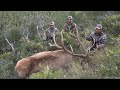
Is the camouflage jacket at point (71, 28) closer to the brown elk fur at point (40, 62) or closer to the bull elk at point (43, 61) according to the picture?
the bull elk at point (43, 61)

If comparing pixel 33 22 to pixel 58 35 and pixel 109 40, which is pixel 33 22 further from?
pixel 109 40

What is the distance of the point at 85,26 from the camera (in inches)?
598

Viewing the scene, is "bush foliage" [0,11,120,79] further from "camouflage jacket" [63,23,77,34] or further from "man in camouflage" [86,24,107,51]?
"camouflage jacket" [63,23,77,34]

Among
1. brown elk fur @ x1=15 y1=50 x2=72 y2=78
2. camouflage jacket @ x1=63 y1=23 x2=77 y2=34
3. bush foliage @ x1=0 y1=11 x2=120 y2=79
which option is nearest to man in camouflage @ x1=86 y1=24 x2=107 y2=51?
bush foliage @ x1=0 y1=11 x2=120 y2=79

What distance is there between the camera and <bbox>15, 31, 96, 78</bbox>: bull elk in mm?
9406

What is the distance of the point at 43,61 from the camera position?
9.53 m

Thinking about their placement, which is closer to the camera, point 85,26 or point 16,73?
point 16,73

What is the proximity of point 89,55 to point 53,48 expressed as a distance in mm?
1569

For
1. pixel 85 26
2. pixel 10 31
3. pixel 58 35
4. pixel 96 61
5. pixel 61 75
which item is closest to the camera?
pixel 61 75

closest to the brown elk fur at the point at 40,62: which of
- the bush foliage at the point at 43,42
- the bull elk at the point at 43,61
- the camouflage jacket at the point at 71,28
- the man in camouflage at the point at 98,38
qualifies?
the bull elk at the point at 43,61

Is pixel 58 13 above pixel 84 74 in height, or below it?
above

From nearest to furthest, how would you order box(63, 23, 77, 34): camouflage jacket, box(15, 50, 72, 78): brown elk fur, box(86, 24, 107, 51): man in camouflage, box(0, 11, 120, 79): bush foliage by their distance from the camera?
box(0, 11, 120, 79): bush foliage < box(15, 50, 72, 78): brown elk fur < box(86, 24, 107, 51): man in camouflage < box(63, 23, 77, 34): camouflage jacket
